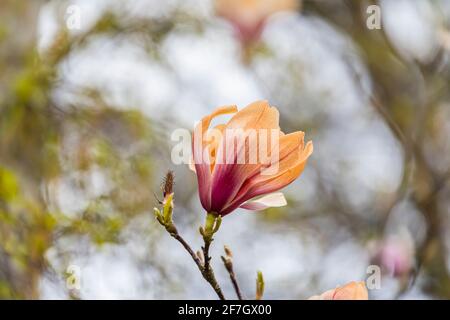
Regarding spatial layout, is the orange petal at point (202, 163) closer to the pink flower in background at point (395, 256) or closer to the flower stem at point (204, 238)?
the flower stem at point (204, 238)

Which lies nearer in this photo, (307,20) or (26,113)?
(26,113)

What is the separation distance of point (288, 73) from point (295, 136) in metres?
1.49

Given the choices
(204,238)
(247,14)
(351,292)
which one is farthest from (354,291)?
(247,14)

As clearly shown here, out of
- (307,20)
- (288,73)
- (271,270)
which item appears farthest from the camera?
(307,20)

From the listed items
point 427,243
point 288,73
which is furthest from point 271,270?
point 288,73

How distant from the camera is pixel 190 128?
1439 millimetres

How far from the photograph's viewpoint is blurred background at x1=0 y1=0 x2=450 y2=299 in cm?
102

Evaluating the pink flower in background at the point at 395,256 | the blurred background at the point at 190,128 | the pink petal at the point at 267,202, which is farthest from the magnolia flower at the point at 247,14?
the pink petal at the point at 267,202

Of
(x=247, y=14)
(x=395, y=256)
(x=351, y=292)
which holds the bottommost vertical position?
(x=395, y=256)

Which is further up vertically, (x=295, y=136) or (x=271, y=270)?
(x=295, y=136)

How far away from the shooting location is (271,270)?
1.36 metres

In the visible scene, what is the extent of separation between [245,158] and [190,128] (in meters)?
0.87

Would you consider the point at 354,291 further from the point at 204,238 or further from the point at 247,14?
the point at 247,14

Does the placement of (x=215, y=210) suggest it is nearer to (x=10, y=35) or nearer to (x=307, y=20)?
(x=10, y=35)
